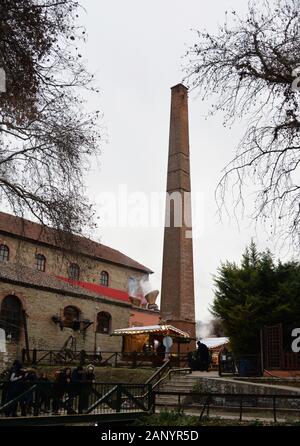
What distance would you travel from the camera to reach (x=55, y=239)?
1238cm

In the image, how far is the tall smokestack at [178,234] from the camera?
3291 cm

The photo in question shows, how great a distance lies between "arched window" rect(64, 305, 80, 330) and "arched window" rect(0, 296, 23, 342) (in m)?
3.30

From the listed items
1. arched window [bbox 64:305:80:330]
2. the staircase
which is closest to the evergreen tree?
the staircase

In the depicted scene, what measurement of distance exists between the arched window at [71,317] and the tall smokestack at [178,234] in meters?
5.54

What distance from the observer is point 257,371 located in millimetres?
22281

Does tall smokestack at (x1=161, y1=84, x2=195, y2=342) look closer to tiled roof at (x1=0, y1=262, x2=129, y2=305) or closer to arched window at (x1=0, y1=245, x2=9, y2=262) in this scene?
tiled roof at (x1=0, y1=262, x2=129, y2=305)

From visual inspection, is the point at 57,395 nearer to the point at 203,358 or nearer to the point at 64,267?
the point at 203,358

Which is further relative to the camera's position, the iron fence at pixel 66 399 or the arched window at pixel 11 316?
the arched window at pixel 11 316

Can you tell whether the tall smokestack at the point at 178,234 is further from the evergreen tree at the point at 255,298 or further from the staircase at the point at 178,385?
the staircase at the point at 178,385

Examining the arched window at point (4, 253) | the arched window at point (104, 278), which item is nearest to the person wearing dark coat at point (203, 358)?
the arched window at point (4, 253)

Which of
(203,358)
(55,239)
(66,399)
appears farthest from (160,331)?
(55,239)
